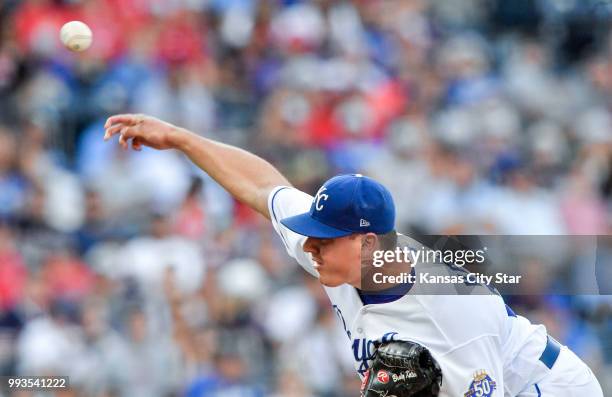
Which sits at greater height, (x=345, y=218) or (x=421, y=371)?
(x=345, y=218)

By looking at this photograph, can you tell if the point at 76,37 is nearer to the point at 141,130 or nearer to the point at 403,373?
the point at 141,130

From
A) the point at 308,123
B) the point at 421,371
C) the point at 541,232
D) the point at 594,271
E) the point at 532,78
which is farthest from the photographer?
the point at 532,78

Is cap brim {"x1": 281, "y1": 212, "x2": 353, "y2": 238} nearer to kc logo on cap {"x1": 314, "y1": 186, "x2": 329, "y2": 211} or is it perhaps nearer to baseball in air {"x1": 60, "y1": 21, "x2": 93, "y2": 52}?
kc logo on cap {"x1": 314, "y1": 186, "x2": 329, "y2": 211}

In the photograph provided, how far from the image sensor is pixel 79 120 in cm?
1102

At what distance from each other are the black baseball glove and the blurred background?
4333mm

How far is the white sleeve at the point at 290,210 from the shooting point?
4.91 metres

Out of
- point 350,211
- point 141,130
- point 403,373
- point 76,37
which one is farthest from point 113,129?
point 403,373

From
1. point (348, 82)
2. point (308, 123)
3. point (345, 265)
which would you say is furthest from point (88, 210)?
point (345, 265)

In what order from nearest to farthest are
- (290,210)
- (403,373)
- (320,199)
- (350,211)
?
(403,373) < (350,211) < (320,199) < (290,210)

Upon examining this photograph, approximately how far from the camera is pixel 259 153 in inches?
420

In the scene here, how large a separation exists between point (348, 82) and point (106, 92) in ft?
8.32

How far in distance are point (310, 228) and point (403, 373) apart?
0.70 m

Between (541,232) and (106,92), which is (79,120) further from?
(541,232)

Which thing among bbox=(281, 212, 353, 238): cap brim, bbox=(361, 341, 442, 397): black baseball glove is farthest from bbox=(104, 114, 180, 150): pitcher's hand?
bbox=(361, 341, 442, 397): black baseball glove
